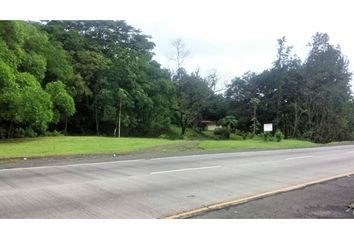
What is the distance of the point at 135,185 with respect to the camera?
10.4 metres

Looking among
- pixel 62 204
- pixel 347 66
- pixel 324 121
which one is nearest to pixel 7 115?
pixel 62 204

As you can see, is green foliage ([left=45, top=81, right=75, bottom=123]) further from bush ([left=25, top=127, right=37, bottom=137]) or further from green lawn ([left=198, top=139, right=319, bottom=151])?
green lawn ([left=198, top=139, right=319, bottom=151])

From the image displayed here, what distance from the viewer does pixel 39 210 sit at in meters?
7.48

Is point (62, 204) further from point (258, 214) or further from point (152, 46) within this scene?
point (152, 46)

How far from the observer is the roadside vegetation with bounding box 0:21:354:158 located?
32156mm

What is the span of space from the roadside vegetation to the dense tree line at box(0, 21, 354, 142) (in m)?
0.10

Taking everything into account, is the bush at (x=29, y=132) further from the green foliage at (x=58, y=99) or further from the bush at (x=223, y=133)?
the bush at (x=223, y=133)

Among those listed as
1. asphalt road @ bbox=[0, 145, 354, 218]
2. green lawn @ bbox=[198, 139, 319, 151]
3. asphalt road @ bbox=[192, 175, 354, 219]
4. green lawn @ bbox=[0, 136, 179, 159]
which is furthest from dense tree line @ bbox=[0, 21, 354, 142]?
asphalt road @ bbox=[192, 175, 354, 219]

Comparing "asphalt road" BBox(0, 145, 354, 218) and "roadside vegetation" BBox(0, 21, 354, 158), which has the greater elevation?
"roadside vegetation" BBox(0, 21, 354, 158)

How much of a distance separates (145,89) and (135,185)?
109ft

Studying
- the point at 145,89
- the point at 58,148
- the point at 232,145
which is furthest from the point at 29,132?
the point at 232,145

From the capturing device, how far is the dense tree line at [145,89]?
32.2 meters

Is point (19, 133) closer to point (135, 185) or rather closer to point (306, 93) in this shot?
point (135, 185)

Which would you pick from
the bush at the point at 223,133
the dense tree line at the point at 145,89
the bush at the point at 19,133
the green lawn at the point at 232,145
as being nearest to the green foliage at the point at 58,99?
the dense tree line at the point at 145,89
